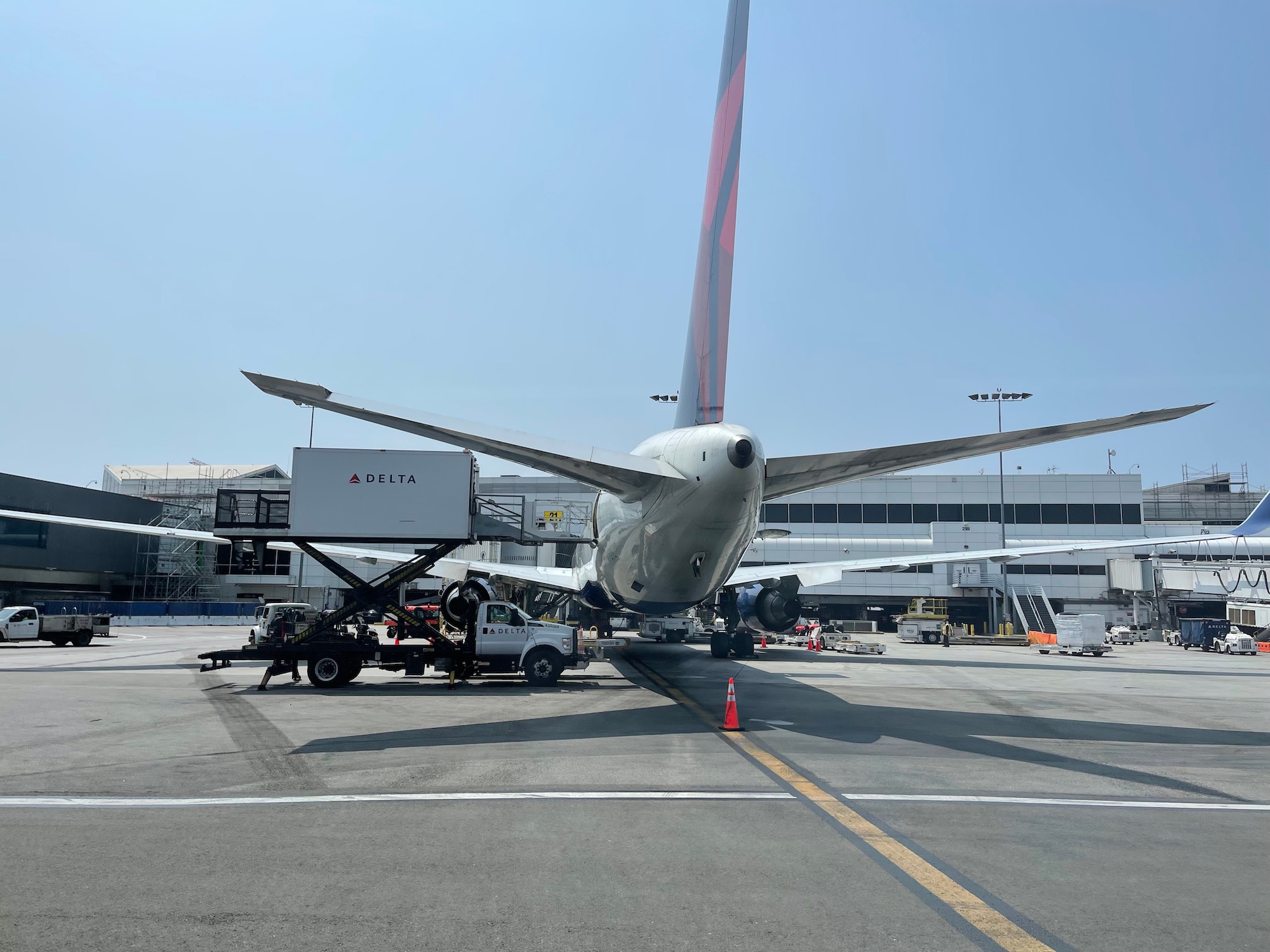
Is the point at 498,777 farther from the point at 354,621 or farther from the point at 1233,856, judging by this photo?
the point at 354,621

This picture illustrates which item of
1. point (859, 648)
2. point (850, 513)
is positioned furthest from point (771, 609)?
point (850, 513)

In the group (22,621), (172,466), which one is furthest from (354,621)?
(172,466)

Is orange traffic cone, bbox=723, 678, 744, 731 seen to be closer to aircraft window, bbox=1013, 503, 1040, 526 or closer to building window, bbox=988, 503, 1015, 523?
building window, bbox=988, 503, 1015, 523

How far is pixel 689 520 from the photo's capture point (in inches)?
607

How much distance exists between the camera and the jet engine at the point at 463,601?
2356 centimetres

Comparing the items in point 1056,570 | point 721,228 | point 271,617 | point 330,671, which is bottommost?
point 330,671

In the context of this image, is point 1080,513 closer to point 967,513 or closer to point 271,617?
point 967,513

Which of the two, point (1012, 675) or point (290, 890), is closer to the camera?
point (290, 890)

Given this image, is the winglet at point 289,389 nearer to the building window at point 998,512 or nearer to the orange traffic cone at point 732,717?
the orange traffic cone at point 732,717

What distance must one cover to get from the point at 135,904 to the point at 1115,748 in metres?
13.5

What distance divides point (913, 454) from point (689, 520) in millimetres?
4612

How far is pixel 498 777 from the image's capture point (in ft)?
33.6

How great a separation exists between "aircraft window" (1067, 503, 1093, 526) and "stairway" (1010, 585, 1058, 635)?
6.45 meters

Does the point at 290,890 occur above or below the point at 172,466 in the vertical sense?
below
